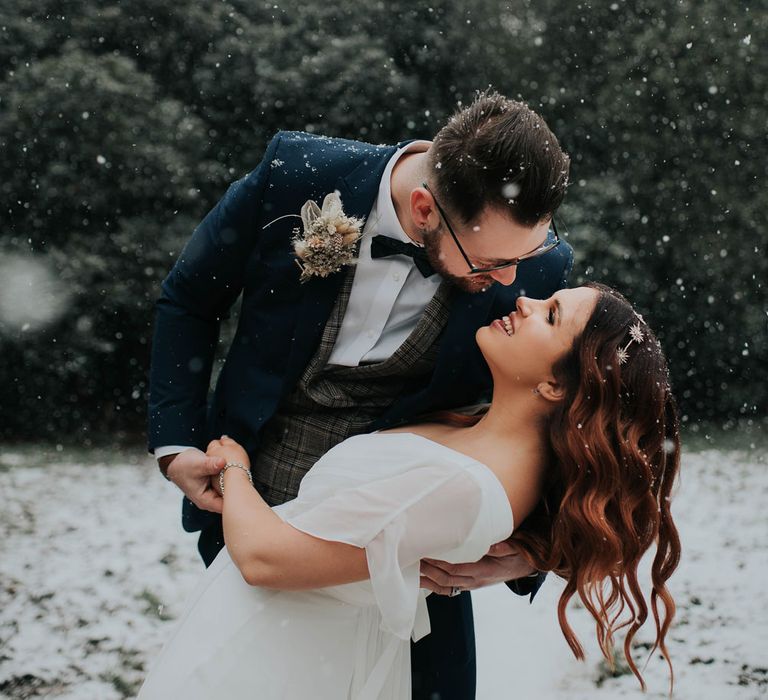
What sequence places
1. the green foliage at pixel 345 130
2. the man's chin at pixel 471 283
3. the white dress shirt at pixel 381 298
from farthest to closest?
the green foliage at pixel 345 130 → the white dress shirt at pixel 381 298 → the man's chin at pixel 471 283

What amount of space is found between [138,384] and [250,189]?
5.63 metres

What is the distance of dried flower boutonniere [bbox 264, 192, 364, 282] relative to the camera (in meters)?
2.03

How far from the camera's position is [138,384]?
7418mm

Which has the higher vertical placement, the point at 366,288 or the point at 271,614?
the point at 366,288

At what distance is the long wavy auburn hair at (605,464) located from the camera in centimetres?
199

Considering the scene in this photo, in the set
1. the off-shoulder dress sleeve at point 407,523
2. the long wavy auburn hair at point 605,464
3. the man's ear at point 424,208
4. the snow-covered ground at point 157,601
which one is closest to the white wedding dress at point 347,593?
the off-shoulder dress sleeve at point 407,523

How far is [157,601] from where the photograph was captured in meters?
4.52

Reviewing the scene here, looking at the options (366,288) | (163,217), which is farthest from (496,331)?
(163,217)

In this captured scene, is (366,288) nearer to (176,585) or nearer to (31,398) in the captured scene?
(176,585)

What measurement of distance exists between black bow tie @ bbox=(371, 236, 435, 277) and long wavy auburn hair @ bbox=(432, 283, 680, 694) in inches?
17.2

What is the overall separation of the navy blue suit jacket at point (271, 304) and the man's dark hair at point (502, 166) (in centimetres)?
23

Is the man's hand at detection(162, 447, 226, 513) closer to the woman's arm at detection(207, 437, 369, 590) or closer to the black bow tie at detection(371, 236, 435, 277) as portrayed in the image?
the woman's arm at detection(207, 437, 369, 590)

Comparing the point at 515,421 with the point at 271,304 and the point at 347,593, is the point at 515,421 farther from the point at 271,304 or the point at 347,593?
the point at 271,304

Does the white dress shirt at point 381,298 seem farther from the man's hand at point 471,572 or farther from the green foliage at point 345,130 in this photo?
the green foliage at point 345,130
